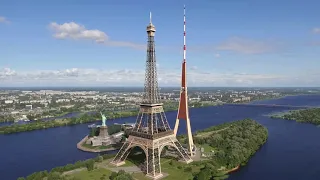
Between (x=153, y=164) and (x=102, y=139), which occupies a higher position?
(x=153, y=164)

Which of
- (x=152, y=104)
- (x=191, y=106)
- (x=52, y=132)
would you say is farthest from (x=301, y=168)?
(x=191, y=106)

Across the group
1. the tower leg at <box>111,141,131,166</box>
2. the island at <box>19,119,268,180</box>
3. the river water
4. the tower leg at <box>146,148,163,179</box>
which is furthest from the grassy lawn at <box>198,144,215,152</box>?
the tower leg at <box>111,141,131,166</box>

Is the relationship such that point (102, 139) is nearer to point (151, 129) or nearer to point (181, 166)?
point (151, 129)

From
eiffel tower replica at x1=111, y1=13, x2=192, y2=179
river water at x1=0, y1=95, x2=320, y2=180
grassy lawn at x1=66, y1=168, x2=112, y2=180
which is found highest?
eiffel tower replica at x1=111, y1=13, x2=192, y2=179

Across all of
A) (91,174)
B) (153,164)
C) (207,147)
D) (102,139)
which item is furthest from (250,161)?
(102,139)

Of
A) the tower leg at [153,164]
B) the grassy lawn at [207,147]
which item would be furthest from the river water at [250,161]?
the tower leg at [153,164]

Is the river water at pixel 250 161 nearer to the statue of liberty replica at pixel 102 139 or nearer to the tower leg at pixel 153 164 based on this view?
the statue of liberty replica at pixel 102 139

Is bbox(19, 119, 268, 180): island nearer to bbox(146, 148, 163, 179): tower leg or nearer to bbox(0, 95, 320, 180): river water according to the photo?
bbox(146, 148, 163, 179): tower leg

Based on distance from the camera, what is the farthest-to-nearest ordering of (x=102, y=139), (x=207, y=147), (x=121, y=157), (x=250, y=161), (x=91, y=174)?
(x=102, y=139)
(x=207, y=147)
(x=250, y=161)
(x=121, y=157)
(x=91, y=174)

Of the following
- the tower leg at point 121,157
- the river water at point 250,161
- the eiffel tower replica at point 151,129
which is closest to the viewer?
the eiffel tower replica at point 151,129
